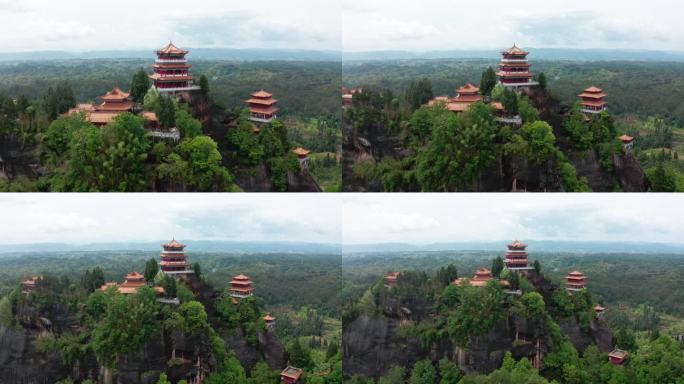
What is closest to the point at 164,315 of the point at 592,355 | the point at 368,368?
the point at 368,368

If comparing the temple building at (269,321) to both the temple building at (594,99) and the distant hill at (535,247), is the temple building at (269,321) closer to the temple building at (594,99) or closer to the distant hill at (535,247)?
the distant hill at (535,247)

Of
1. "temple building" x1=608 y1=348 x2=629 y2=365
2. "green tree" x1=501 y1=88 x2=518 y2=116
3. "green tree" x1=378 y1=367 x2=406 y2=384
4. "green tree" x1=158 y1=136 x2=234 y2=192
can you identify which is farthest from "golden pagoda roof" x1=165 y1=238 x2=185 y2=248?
"temple building" x1=608 y1=348 x2=629 y2=365

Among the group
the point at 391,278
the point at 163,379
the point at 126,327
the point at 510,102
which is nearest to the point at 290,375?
the point at 163,379

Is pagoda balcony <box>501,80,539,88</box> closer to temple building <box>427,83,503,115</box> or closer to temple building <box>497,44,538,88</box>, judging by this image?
temple building <box>497,44,538,88</box>

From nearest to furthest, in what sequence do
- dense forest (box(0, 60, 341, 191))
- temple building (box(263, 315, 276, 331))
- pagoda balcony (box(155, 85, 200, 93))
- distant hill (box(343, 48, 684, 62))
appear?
1. dense forest (box(0, 60, 341, 191))
2. pagoda balcony (box(155, 85, 200, 93))
3. distant hill (box(343, 48, 684, 62))
4. temple building (box(263, 315, 276, 331))

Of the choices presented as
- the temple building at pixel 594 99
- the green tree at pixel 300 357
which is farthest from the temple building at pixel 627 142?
the green tree at pixel 300 357

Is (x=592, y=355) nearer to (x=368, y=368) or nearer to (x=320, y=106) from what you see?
(x=368, y=368)
